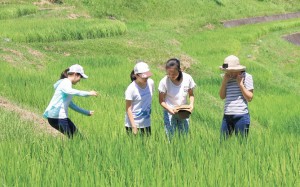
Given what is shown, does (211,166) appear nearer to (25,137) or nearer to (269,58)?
(25,137)

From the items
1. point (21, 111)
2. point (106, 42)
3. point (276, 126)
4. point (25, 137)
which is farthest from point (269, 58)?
point (25, 137)

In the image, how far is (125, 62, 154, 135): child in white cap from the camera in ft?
17.9

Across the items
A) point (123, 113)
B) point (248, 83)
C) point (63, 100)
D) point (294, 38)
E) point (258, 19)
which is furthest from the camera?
point (258, 19)

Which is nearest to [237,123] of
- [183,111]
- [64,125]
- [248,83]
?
[248,83]

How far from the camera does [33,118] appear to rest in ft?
23.2

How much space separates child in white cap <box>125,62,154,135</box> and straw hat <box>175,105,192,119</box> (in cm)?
30

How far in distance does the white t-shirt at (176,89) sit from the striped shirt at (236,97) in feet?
1.33

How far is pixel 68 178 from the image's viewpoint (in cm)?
391

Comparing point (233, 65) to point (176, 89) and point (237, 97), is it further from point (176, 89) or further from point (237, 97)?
point (176, 89)

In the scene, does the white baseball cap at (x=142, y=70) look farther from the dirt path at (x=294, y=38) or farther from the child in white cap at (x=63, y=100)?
the dirt path at (x=294, y=38)

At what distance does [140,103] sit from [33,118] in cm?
205

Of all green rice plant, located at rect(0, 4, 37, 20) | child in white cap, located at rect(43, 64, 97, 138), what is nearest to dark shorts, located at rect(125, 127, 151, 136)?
child in white cap, located at rect(43, 64, 97, 138)

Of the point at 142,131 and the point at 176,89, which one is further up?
the point at 176,89

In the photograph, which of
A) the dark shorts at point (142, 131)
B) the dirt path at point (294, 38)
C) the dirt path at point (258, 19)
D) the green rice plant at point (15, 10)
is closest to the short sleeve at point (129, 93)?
the dark shorts at point (142, 131)
